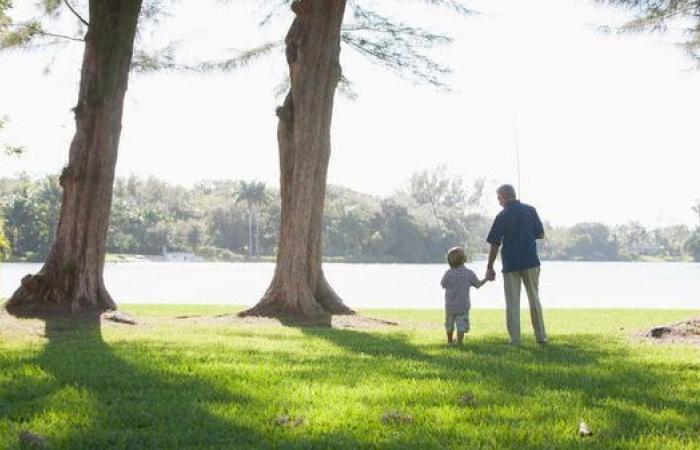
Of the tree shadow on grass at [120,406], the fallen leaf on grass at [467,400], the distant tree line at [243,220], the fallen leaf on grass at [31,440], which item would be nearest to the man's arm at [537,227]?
the fallen leaf on grass at [467,400]

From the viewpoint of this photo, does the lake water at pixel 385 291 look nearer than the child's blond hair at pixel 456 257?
No

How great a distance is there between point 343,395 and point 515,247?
172 inches

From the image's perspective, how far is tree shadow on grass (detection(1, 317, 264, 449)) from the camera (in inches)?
171

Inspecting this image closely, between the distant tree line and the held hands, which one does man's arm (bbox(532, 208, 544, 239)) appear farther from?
the distant tree line

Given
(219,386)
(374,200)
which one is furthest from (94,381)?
(374,200)

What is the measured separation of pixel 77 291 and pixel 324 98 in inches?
220

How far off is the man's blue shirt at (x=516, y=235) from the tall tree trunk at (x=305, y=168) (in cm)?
638

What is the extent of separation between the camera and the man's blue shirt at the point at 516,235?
9.37 metres

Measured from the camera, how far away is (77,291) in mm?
14406

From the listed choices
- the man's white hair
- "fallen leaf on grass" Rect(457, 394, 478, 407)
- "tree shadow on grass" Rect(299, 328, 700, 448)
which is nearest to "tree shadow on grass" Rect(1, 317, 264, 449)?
"tree shadow on grass" Rect(299, 328, 700, 448)

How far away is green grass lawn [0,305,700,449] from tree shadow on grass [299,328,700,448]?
0.05 ft

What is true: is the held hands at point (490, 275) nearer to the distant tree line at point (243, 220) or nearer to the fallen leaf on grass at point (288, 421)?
the fallen leaf on grass at point (288, 421)

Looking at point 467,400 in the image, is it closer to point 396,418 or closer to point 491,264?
point 396,418

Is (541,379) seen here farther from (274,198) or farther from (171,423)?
(274,198)
